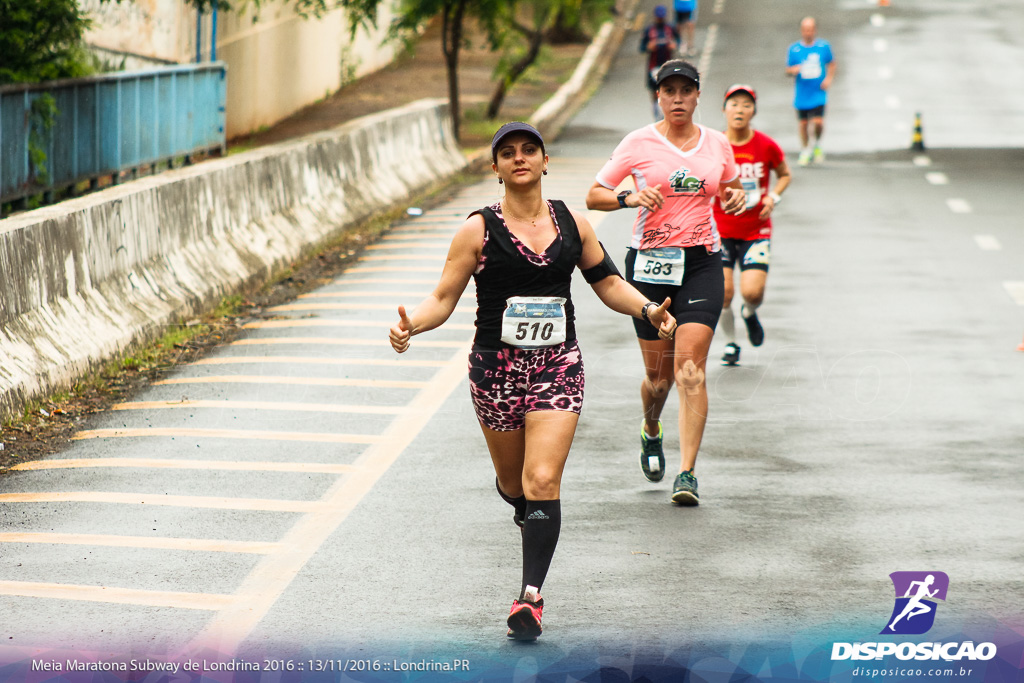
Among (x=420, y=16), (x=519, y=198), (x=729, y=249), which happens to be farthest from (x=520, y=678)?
(x=420, y=16)

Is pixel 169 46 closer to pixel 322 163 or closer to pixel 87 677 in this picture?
pixel 322 163

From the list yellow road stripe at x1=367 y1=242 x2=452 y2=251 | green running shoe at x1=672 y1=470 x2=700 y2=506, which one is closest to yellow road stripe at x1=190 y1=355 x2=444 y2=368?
green running shoe at x1=672 y1=470 x2=700 y2=506

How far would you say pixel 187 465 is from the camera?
27.7 ft

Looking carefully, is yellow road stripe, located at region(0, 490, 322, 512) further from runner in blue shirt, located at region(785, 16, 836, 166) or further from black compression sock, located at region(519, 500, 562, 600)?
runner in blue shirt, located at region(785, 16, 836, 166)

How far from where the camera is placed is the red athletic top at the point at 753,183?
1049 cm

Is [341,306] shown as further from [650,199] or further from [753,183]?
[650,199]

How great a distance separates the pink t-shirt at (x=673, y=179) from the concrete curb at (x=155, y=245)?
3784mm

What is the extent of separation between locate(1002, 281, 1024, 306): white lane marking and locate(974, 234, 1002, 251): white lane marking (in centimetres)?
205

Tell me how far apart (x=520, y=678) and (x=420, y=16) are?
21.8m

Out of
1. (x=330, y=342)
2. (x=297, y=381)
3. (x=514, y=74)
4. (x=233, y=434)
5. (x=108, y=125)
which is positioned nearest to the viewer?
(x=233, y=434)

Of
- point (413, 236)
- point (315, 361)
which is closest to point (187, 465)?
point (315, 361)

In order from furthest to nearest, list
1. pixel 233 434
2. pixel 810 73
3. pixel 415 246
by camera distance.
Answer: pixel 810 73, pixel 415 246, pixel 233 434

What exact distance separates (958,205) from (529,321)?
14868mm

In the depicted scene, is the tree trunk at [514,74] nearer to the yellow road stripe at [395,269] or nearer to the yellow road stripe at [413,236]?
the yellow road stripe at [413,236]
